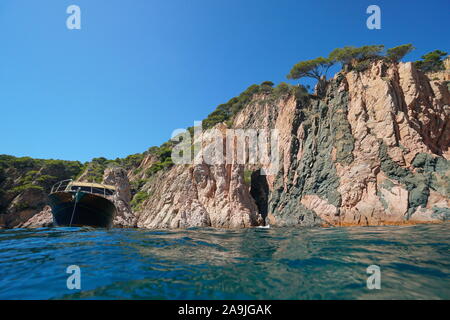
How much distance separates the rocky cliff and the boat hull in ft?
32.0

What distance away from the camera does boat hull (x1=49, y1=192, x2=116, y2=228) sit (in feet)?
66.1

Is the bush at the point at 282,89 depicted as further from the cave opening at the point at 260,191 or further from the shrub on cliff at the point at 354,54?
the cave opening at the point at 260,191

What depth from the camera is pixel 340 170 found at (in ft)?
89.4

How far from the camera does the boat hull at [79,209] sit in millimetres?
20156

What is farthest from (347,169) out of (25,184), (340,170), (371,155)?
(25,184)

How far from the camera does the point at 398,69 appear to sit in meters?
29.9

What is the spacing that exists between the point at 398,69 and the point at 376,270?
117 ft
